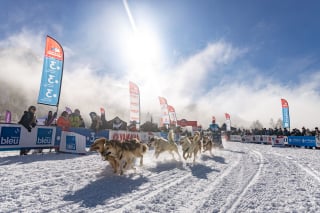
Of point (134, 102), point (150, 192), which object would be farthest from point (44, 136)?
point (134, 102)

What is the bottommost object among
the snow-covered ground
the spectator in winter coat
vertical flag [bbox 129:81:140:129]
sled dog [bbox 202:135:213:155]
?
the snow-covered ground

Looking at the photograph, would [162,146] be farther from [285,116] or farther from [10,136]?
[285,116]

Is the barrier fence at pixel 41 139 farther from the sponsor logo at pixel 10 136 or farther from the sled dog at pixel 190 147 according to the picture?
the sled dog at pixel 190 147

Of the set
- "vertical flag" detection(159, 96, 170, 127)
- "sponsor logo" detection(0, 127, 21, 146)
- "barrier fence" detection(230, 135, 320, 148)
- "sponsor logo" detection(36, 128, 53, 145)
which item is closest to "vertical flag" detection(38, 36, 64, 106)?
"sponsor logo" detection(36, 128, 53, 145)

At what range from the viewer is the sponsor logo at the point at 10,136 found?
10.2 m

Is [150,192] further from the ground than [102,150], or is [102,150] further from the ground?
[102,150]

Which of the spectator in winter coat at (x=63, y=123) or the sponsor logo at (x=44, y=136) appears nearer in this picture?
the sponsor logo at (x=44, y=136)

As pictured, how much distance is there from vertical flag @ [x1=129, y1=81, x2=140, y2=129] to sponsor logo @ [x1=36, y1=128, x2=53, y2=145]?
8920mm

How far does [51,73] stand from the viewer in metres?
13.5

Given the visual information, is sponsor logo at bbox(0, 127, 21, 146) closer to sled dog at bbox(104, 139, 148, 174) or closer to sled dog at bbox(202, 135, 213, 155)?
sled dog at bbox(104, 139, 148, 174)

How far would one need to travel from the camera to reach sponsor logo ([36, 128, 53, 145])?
38.2 ft

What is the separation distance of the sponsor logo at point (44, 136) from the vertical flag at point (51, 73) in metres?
1.79

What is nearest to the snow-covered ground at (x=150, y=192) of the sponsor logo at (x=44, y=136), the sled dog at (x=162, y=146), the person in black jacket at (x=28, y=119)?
the sled dog at (x=162, y=146)

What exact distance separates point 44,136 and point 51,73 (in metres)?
3.77
